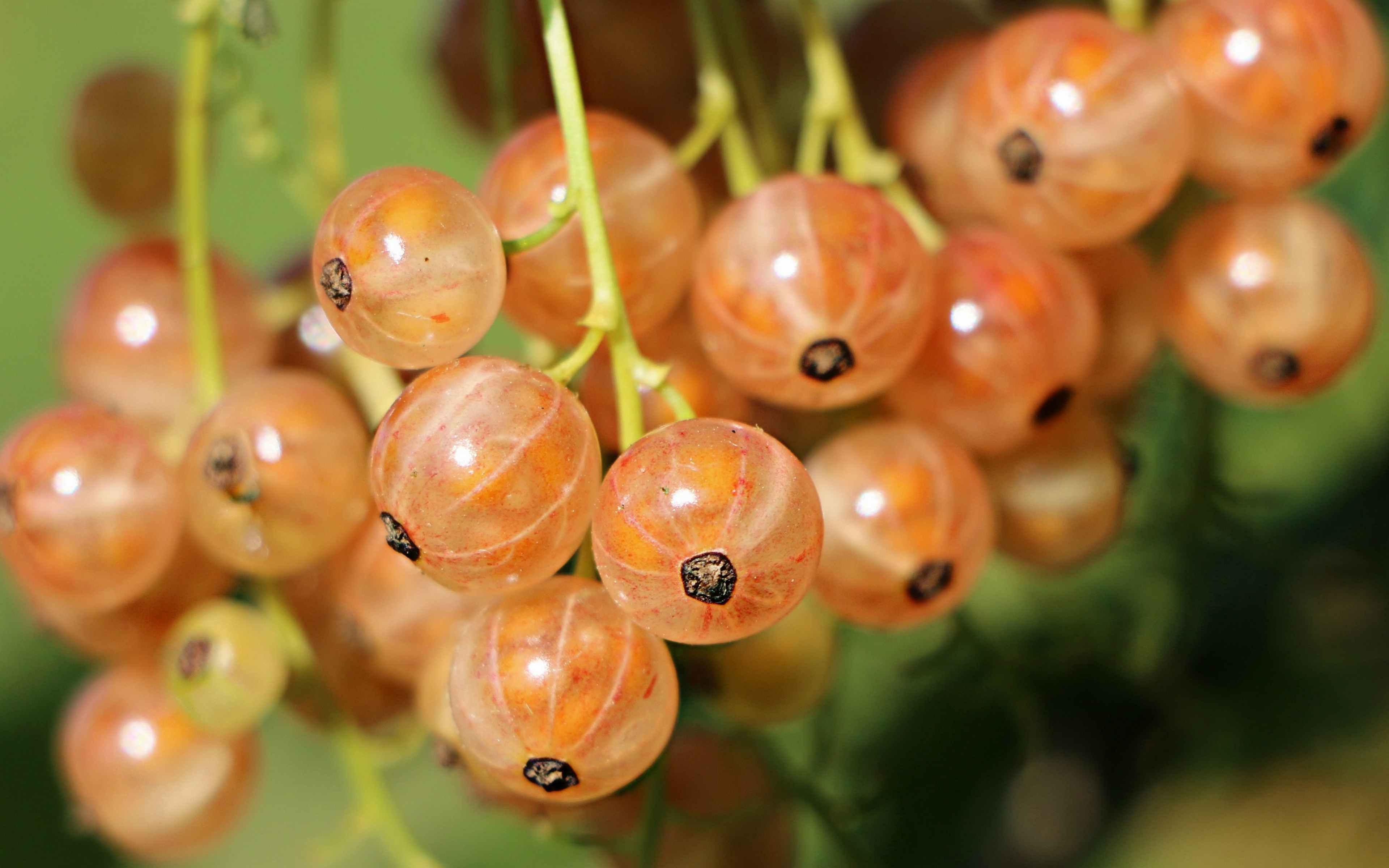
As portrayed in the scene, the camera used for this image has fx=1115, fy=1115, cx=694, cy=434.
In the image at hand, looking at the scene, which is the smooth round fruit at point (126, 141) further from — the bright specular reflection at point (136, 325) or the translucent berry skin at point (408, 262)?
the translucent berry skin at point (408, 262)

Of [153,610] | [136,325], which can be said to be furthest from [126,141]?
[153,610]

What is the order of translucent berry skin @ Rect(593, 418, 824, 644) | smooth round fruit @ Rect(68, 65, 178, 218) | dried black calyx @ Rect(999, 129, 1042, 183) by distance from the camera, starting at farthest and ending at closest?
smooth round fruit @ Rect(68, 65, 178, 218) → dried black calyx @ Rect(999, 129, 1042, 183) → translucent berry skin @ Rect(593, 418, 824, 644)

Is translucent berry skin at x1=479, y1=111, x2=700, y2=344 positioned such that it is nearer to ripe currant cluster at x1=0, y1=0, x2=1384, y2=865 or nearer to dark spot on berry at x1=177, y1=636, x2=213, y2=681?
ripe currant cluster at x1=0, y1=0, x2=1384, y2=865

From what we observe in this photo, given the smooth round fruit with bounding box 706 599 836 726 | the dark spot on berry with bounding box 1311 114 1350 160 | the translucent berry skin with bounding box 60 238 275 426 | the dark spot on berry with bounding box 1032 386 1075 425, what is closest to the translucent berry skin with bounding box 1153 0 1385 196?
the dark spot on berry with bounding box 1311 114 1350 160

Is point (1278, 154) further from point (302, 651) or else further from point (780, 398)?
point (302, 651)

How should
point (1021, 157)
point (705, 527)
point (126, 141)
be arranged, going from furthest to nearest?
point (126, 141) < point (1021, 157) < point (705, 527)

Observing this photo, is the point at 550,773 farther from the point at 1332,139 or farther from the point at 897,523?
the point at 1332,139
